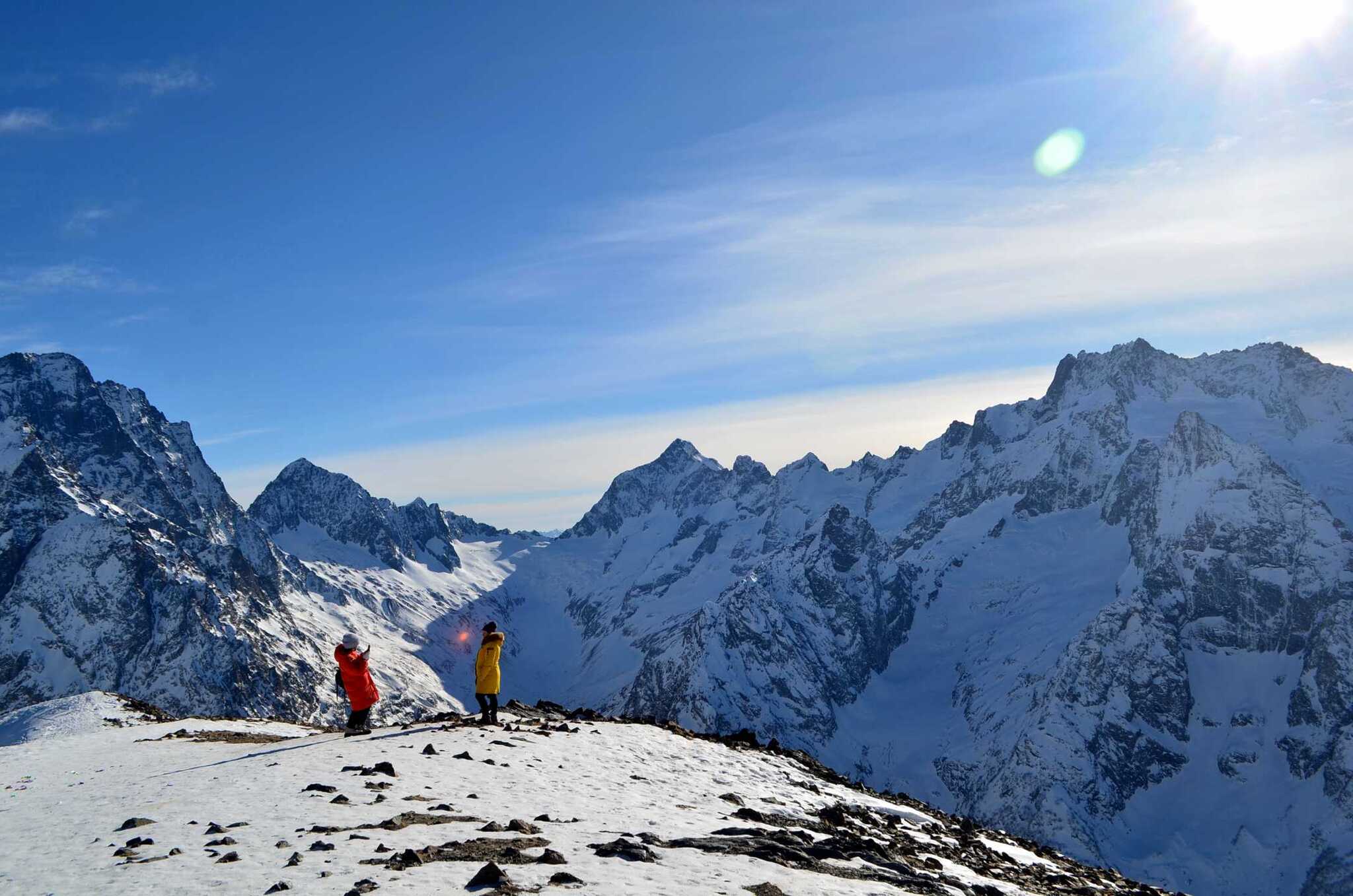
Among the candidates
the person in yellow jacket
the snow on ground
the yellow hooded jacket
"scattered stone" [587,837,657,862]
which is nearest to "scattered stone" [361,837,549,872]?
"scattered stone" [587,837,657,862]

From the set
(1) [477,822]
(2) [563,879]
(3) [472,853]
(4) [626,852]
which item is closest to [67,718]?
(1) [477,822]

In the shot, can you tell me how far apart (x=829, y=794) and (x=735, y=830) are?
976cm

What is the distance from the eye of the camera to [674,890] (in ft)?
47.6

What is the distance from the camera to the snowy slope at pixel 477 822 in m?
14.9

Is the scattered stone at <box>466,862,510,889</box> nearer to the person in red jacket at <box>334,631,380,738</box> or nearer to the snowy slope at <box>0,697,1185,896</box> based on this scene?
the snowy slope at <box>0,697,1185,896</box>

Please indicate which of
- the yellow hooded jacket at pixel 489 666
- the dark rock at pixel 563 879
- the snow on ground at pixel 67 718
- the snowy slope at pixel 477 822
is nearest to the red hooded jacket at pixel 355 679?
the snowy slope at pixel 477 822

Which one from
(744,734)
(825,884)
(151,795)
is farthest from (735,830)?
(744,734)

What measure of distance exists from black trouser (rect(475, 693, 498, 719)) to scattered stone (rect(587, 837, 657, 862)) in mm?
14632

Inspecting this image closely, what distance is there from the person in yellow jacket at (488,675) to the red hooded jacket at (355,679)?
3402 millimetres

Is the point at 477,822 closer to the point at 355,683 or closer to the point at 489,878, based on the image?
the point at 489,878

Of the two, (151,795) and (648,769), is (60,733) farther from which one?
(648,769)

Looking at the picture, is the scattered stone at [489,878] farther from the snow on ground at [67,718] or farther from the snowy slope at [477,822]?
the snow on ground at [67,718]

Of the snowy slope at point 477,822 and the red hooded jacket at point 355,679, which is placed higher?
the red hooded jacket at point 355,679

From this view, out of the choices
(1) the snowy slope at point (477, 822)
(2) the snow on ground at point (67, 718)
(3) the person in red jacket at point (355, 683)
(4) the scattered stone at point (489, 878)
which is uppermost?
(3) the person in red jacket at point (355, 683)
